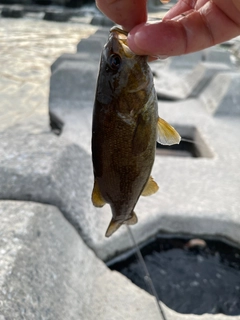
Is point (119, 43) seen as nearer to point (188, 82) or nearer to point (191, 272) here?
point (191, 272)

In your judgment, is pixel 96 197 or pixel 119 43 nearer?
pixel 119 43

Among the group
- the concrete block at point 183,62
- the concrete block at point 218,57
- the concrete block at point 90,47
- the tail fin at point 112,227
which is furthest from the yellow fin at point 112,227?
the concrete block at point 183,62

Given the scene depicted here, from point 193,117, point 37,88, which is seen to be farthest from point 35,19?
point 193,117

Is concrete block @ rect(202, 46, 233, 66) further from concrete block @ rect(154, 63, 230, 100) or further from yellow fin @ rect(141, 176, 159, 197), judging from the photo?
yellow fin @ rect(141, 176, 159, 197)

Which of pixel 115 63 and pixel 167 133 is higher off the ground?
pixel 115 63

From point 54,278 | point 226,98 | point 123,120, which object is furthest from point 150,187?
point 226,98

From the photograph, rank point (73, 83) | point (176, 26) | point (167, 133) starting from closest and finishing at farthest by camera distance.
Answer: point (176, 26), point (167, 133), point (73, 83)

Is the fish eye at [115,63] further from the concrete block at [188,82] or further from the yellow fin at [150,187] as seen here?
the concrete block at [188,82]
